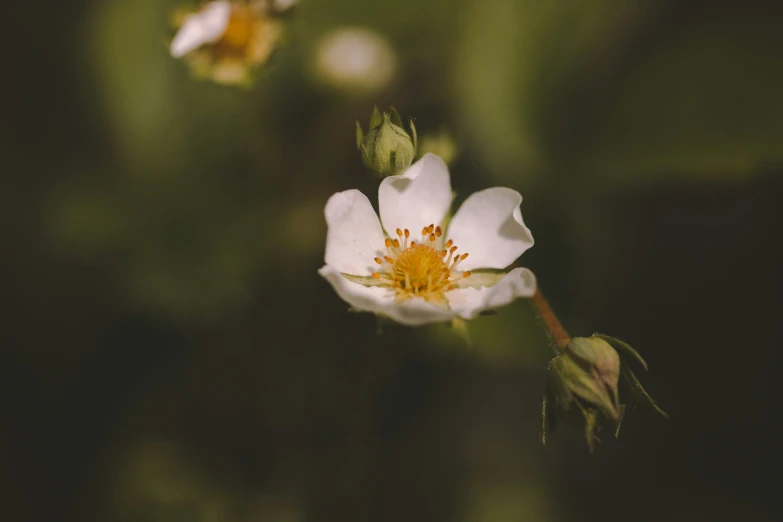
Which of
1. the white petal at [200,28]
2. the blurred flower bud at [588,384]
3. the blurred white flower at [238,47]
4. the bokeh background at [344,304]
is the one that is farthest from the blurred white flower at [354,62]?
the blurred flower bud at [588,384]

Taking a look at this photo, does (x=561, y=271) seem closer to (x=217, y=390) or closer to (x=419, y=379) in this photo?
(x=419, y=379)

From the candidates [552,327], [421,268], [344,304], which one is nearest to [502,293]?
[552,327]

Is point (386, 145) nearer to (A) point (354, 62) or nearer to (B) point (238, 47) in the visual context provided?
(B) point (238, 47)

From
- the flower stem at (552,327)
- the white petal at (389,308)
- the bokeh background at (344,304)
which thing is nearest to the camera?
the white petal at (389,308)

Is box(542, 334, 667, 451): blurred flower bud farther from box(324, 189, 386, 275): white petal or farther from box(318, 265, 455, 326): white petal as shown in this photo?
box(324, 189, 386, 275): white petal

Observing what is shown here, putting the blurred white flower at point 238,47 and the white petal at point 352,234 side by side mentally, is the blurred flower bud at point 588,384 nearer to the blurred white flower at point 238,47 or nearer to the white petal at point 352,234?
the white petal at point 352,234

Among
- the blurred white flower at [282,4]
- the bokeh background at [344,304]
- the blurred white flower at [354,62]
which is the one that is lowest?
the bokeh background at [344,304]

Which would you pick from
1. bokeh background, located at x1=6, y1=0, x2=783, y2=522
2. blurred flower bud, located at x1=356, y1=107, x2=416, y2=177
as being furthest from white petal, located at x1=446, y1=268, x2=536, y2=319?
bokeh background, located at x1=6, y1=0, x2=783, y2=522
